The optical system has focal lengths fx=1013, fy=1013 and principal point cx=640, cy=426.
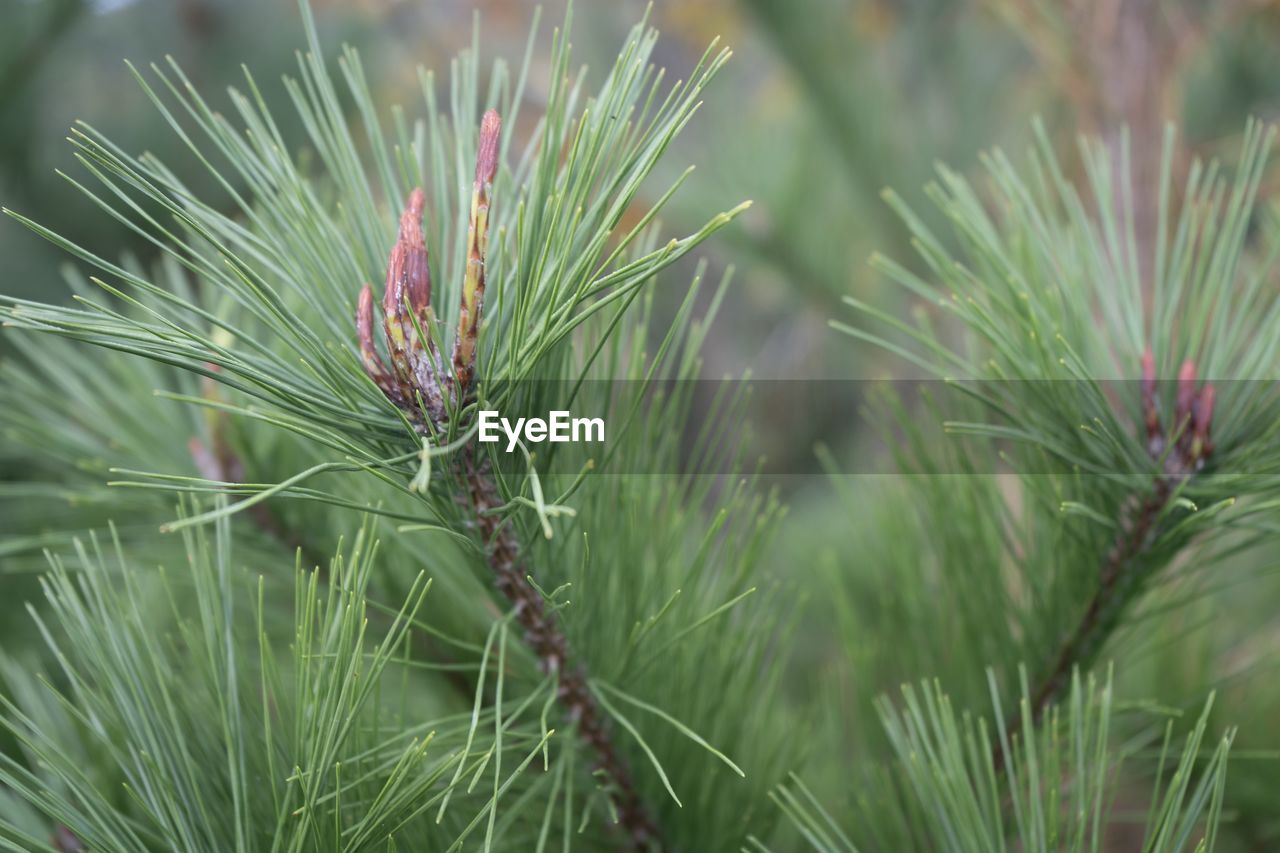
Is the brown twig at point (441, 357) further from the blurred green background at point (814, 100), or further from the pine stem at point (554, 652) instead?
the blurred green background at point (814, 100)

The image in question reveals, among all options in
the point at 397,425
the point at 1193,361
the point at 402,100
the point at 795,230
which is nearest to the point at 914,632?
the point at 1193,361

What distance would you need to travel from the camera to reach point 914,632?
437 mm

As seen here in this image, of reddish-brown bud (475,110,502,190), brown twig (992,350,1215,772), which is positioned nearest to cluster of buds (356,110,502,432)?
reddish-brown bud (475,110,502,190)

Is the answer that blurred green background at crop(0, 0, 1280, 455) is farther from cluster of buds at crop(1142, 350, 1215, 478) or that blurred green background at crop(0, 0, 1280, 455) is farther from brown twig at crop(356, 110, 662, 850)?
brown twig at crop(356, 110, 662, 850)

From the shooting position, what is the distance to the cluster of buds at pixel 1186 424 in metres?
0.34

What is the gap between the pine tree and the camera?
0.89 feet

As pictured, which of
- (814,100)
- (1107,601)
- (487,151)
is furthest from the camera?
(814,100)

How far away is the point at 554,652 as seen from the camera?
0.33 metres

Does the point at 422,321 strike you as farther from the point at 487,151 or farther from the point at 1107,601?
the point at 1107,601

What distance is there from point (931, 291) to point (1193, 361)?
0.09m

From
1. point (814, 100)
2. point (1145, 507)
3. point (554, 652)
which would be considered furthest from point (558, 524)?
point (814, 100)

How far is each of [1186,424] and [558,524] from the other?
8.2 inches

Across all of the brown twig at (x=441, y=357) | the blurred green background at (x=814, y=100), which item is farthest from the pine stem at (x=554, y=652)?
the blurred green background at (x=814, y=100)

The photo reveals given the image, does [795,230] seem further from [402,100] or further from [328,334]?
[402,100]
